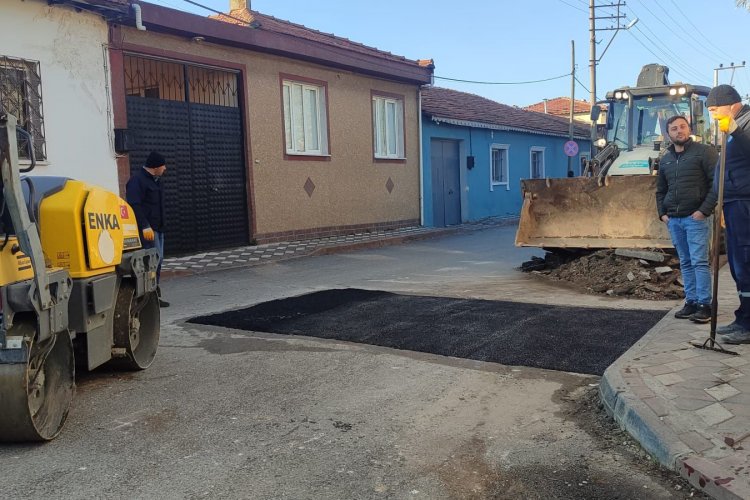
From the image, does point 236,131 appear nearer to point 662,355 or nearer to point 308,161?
point 308,161

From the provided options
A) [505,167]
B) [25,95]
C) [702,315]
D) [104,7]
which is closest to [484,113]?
[505,167]

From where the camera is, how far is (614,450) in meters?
3.70

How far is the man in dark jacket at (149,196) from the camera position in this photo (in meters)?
7.54

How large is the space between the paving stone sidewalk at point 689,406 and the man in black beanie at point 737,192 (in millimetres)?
325

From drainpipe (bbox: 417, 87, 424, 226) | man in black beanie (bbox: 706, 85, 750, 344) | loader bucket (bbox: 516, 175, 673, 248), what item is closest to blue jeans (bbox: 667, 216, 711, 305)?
man in black beanie (bbox: 706, 85, 750, 344)

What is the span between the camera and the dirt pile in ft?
27.0

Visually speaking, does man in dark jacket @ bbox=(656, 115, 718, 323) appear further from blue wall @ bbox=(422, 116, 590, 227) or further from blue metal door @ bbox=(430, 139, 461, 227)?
blue metal door @ bbox=(430, 139, 461, 227)

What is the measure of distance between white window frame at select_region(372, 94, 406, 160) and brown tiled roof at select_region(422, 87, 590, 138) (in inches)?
52.9

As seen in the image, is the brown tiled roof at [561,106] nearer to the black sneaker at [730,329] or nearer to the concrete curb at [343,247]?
the concrete curb at [343,247]

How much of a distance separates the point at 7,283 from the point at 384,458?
7.17 feet

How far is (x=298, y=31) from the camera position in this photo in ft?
57.2

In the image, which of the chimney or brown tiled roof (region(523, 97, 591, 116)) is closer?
the chimney

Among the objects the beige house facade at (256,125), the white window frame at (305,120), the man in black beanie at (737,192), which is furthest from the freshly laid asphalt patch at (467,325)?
the white window frame at (305,120)

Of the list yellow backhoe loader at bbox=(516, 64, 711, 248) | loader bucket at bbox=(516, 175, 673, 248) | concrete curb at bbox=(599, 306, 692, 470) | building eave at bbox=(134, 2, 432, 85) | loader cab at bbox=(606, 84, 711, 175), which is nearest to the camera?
concrete curb at bbox=(599, 306, 692, 470)
